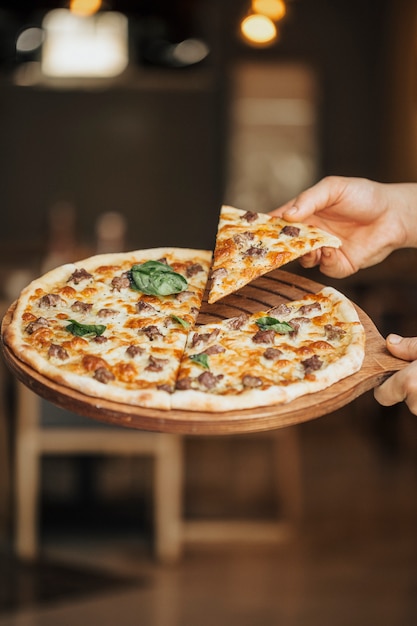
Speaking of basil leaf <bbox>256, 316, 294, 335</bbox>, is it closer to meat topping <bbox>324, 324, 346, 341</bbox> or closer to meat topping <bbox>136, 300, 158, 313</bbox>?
meat topping <bbox>324, 324, 346, 341</bbox>

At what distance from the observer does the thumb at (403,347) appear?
2406mm

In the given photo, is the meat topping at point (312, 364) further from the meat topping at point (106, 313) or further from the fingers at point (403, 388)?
the meat topping at point (106, 313)

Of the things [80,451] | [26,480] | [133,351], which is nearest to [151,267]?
[133,351]

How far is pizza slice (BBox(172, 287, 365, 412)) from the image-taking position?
227 cm

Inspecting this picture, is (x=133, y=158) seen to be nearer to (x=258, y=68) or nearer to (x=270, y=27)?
(x=258, y=68)

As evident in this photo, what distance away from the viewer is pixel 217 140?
9.49m

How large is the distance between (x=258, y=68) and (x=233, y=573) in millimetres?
5642

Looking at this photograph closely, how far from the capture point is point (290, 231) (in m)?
2.84

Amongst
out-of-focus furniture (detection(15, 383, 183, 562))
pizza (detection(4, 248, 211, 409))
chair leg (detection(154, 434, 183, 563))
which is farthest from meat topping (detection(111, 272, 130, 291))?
chair leg (detection(154, 434, 183, 563))

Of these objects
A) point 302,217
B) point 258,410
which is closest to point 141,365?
point 258,410

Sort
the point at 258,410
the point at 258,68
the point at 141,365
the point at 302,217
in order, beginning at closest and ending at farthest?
the point at 258,410 → the point at 141,365 → the point at 302,217 → the point at 258,68

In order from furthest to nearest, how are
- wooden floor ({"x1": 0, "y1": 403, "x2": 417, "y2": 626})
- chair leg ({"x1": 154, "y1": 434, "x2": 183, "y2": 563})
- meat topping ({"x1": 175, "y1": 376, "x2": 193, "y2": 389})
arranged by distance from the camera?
chair leg ({"x1": 154, "y1": 434, "x2": 183, "y2": 563})
wooden floor ({"x1": 0, "y1": 403, "x2": 417, "y2": 626})
meat topping ({"x1": 175, "y1": 376, "x2": 193, "y2": 389})

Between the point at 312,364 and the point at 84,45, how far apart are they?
7.47 metres

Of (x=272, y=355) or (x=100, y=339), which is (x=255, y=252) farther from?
(x=100, y=339)
